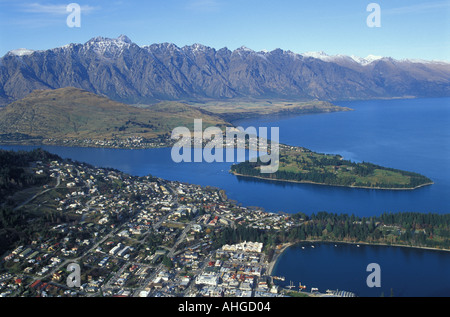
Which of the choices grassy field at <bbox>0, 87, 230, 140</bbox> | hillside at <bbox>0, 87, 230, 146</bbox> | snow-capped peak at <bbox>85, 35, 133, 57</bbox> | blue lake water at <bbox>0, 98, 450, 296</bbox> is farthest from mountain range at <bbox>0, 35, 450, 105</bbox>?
blue lake water at <bbox>0, 98, 450, 296</bbox>

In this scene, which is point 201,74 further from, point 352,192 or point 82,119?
point 352,192

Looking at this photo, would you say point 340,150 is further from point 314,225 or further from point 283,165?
point 314,225

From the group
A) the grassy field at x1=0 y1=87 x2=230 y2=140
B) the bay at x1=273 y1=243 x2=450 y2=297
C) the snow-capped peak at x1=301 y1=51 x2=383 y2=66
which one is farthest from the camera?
the snow-capped peak at x1=301 y1=51 x2=383 y2=66

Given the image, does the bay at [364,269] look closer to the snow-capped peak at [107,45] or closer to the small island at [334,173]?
the small island at [334,173]

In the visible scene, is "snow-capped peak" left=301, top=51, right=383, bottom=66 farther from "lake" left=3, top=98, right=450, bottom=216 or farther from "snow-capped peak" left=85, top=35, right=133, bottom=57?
"lake" left=3, top=98, right=450, bottom=216

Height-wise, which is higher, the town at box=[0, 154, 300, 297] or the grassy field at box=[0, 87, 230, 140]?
the grassy field at box=[0, 87, 230, 140]

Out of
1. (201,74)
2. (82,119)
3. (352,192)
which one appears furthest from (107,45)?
(352,192)
